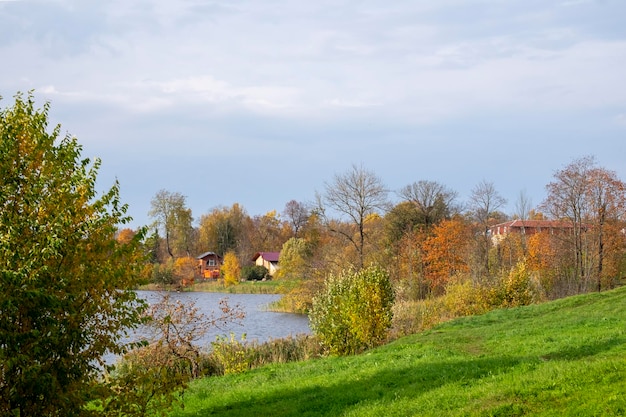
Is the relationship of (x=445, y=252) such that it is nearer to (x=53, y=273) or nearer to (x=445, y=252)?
(x=445, y=252)

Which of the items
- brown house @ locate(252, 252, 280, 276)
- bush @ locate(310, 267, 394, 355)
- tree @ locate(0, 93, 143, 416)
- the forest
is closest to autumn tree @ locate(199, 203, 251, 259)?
brown house @ locate(252, 252, 280, 276)

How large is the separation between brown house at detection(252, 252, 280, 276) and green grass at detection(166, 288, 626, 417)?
6910 centimetres

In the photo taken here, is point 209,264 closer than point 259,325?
No

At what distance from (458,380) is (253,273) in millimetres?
69973

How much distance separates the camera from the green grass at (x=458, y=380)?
31.4 feet

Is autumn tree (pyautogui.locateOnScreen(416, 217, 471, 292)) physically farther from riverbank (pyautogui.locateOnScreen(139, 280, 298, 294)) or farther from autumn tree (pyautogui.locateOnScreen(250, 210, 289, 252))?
autumn tree (pyautogui.locateOnScreen(250, 210, 289, 252))

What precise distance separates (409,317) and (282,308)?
22581mm

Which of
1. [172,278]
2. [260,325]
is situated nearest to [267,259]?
[172,278]

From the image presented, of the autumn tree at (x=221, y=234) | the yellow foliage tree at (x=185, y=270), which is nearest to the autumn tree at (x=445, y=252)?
the yellow foliage tree at (x=185, y=270)

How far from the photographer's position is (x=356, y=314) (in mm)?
20797

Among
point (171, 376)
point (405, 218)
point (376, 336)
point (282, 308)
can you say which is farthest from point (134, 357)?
point (405, 218)

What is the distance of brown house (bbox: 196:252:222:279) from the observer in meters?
84.2

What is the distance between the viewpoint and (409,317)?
88.7 feet

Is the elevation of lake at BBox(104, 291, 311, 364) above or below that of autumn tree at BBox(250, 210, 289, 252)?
below
